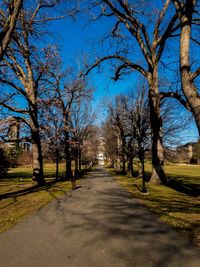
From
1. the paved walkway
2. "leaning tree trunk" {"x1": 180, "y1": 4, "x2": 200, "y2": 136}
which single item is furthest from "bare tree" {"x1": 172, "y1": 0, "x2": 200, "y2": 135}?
the paved walkway

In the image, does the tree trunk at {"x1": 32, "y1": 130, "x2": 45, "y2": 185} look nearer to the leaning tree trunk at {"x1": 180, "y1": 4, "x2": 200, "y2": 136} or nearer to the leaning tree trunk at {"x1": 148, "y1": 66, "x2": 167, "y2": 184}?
the leaning tree trunk at {"x1": 148, "y1": 66, "x2": 167, "y2": 184}

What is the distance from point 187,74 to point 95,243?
23.2 feet

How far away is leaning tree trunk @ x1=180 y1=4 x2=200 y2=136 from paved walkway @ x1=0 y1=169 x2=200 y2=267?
4.16 metres

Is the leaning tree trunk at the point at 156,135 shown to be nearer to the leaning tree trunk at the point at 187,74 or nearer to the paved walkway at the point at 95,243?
the leaning tree trunk at the point at 187,74

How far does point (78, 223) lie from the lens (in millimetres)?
6637

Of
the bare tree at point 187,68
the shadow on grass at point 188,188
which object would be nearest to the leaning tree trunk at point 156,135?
the shadow on grass at point 188,188

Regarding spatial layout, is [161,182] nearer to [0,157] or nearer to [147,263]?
[147,263]

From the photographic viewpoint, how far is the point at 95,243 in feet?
16.4

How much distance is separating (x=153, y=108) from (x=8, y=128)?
10.6 metres

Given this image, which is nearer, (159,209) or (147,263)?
(147,263)

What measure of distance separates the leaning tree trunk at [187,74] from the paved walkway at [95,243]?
4.16m

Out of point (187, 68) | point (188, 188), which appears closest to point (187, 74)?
point (187, 68)

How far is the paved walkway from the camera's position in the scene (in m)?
4.08

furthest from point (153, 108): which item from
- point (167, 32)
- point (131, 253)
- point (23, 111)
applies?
point (131, 253)
